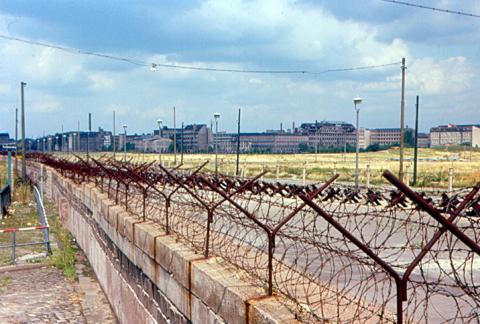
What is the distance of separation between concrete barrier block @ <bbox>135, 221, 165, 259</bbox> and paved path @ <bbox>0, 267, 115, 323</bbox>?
3046 millimetres

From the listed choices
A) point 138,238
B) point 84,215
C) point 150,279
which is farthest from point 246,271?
point 84,215

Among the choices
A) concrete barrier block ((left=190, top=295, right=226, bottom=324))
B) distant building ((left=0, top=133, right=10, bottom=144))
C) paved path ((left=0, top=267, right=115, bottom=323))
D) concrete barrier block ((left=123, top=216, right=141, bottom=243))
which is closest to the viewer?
concrete barrier block ((left=190, top=295, right=226, bottom=324))

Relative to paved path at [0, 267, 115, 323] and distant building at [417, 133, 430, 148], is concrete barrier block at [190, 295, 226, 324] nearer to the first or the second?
paved path at [0, 267, 115, 323]

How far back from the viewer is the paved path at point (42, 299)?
31.7 ft

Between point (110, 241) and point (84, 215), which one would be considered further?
Result: point (84, 215)

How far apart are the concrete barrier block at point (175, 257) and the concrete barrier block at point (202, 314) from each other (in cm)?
21

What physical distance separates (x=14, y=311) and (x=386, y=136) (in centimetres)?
17675

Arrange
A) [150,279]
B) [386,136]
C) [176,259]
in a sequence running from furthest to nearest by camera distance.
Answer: [386,136]
[150,279]
[176,259]

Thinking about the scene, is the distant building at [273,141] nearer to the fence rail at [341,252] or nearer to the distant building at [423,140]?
the distant building at [423,140]

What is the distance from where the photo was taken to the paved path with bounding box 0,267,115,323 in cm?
966

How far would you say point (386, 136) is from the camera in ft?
590

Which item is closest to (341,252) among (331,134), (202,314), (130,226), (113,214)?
(202,314)

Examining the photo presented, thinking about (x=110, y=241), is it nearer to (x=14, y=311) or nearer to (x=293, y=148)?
(x=14, y=311)

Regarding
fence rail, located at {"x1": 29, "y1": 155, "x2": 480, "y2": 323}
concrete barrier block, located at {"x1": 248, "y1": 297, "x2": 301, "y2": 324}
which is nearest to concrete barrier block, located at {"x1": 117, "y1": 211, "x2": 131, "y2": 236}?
fence rail, located at {"x1": 29, "y1": 155, "x2": 480, "y2": 323}
